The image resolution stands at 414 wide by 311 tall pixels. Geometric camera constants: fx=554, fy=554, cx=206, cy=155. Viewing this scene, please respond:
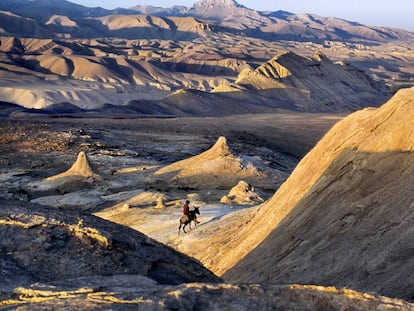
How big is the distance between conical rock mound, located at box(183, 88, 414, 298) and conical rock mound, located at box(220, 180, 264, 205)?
740 cm


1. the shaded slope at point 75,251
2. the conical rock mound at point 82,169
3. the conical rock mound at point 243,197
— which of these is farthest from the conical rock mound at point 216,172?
the shaded slope at point 75,251

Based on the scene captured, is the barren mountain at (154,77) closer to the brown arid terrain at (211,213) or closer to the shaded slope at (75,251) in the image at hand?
the brown arid terrain at (211,213)

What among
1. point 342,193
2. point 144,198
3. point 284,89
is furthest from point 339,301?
point 284,89

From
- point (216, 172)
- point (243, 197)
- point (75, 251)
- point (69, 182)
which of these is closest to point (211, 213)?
point (243, 197)

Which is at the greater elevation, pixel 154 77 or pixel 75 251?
pixel 75 251

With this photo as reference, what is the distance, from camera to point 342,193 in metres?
14.0

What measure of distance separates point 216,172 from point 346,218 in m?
17.6

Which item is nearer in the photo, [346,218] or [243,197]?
[346,218]

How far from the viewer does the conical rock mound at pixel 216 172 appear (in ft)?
99.0

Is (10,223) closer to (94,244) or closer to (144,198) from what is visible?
(94,244)

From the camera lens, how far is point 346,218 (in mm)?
13148

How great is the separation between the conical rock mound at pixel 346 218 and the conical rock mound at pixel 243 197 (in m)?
7.40

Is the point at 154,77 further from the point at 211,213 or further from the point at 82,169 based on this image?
the point at 211,213

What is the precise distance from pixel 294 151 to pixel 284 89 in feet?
128
